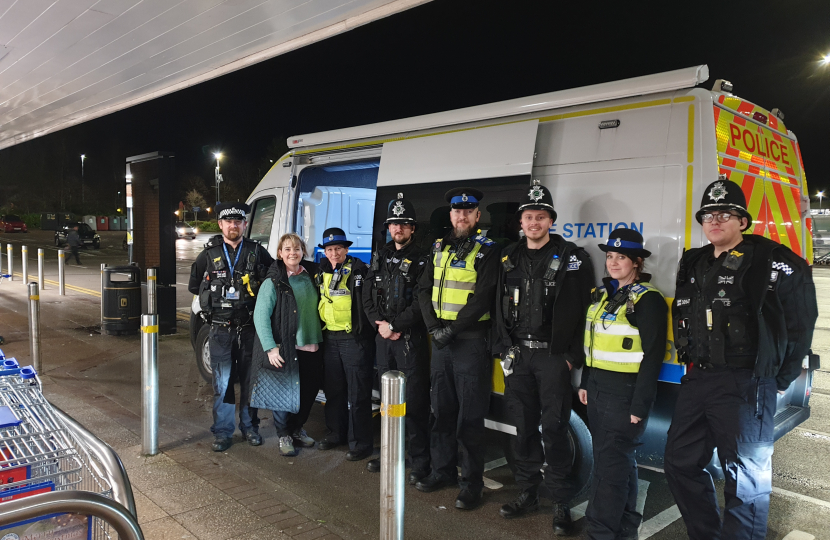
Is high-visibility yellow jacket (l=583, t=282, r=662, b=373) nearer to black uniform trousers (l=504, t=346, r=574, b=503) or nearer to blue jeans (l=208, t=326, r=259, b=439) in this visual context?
black uniform trousers (l=504, t=346, r=574, b=503)

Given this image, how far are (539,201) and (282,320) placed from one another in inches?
89.6

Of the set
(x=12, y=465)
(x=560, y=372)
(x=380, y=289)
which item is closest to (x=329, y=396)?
(x=380, y=289)

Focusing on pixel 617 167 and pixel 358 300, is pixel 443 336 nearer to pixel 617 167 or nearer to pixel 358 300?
pixel 358 300

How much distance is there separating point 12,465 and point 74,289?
15.4m

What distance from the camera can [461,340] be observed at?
4035 mm

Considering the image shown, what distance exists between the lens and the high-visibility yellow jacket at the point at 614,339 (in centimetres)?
329

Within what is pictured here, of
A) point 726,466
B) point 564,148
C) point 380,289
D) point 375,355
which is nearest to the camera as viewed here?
point 726,466

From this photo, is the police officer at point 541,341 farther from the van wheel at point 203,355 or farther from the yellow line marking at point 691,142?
the van wheel at point 203,355

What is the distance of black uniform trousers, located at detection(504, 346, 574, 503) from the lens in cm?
363

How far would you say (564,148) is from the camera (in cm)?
407

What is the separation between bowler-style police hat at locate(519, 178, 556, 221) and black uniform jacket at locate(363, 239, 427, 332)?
1.00 m

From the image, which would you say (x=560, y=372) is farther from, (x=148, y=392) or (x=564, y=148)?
(x=148, y=392)

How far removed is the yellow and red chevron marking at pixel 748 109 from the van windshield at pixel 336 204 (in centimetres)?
379

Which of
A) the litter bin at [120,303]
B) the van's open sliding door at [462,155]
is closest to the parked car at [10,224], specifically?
the litter bin at [120,303]
